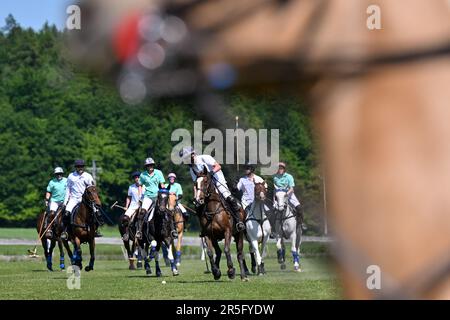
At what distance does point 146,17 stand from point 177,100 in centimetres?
6

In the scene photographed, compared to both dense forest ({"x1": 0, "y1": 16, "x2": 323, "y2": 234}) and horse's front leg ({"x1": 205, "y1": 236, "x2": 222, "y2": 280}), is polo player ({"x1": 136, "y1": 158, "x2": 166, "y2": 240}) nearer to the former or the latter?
horse's front leg ({"x1": 205, "y1": 236, "x2": 222, "y2": 280})

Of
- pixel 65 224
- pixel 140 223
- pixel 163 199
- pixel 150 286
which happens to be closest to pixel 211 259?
pixel 150 286

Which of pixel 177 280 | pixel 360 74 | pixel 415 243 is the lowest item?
pixel 177 280

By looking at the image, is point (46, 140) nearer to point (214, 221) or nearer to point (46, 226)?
point (46, 226)

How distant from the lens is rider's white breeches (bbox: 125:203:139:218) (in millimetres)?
18078

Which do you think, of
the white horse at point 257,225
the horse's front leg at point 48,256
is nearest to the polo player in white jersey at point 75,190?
the horse's front leg at point 48,256

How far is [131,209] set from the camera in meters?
18.2

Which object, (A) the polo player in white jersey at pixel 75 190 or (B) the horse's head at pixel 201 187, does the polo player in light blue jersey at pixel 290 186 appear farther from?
(A) the polo player in white jersey at pixel 75 190

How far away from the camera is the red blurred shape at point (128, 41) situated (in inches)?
25.1

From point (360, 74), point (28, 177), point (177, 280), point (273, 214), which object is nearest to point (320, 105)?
point (360, 74)

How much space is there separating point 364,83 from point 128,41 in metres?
0.14

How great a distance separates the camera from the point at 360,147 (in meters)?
0.64

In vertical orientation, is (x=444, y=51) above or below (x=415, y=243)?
above

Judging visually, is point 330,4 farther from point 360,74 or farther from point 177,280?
point 177,280
